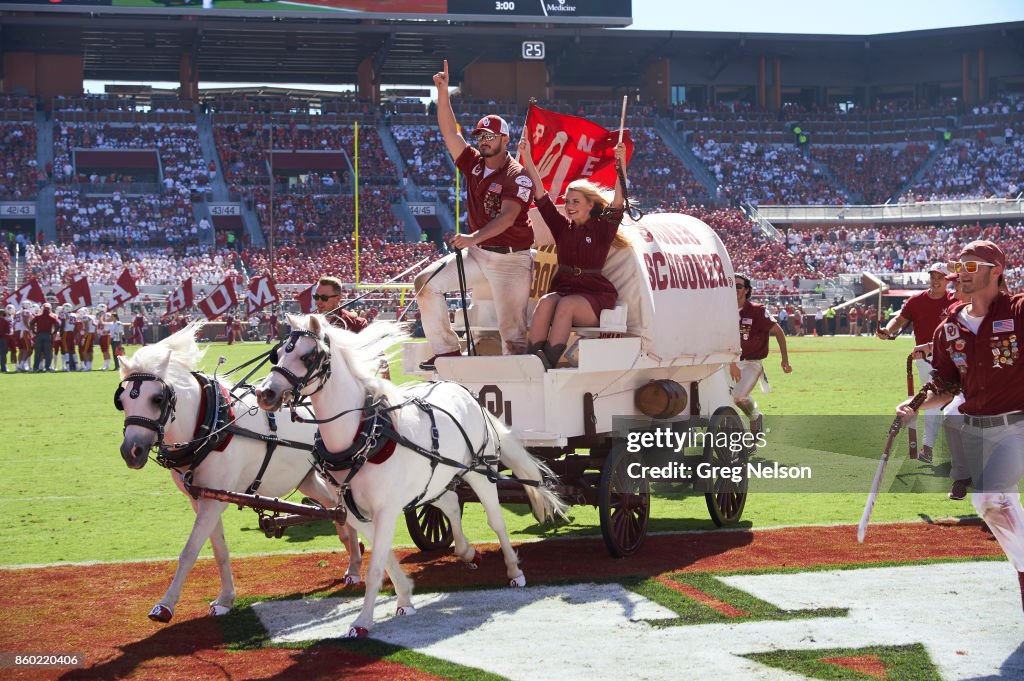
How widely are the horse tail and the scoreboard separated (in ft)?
182

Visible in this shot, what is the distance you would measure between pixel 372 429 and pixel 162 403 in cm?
120

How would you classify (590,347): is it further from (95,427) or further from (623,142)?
(95,427)

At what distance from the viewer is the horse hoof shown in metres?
7.00

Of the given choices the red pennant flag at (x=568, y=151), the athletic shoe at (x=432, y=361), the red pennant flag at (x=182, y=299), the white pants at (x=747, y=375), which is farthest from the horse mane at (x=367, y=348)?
the red pennant flag at (x=182, y=299)

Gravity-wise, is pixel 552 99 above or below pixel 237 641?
above

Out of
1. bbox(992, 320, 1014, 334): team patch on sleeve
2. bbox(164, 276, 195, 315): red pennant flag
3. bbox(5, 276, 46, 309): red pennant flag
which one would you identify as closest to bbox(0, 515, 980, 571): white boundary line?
bbox(992, 320, 1014, 334): team patch on sleeve

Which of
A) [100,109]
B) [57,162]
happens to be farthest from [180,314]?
[100,109]

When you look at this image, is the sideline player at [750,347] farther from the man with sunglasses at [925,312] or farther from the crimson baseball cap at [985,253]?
the crimson baseball cap at [985,253]

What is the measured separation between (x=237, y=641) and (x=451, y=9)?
5905 centimetres

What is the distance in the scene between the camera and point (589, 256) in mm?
9133

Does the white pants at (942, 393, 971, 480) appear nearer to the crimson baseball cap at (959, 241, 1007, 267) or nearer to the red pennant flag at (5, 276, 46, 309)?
the crimson baseball cap at (959, 241, 1007, 267)

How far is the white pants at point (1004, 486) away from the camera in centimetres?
653

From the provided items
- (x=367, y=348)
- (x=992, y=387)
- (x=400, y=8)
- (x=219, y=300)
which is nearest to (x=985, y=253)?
(x=992, y=387)

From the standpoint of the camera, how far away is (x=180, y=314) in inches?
1769
